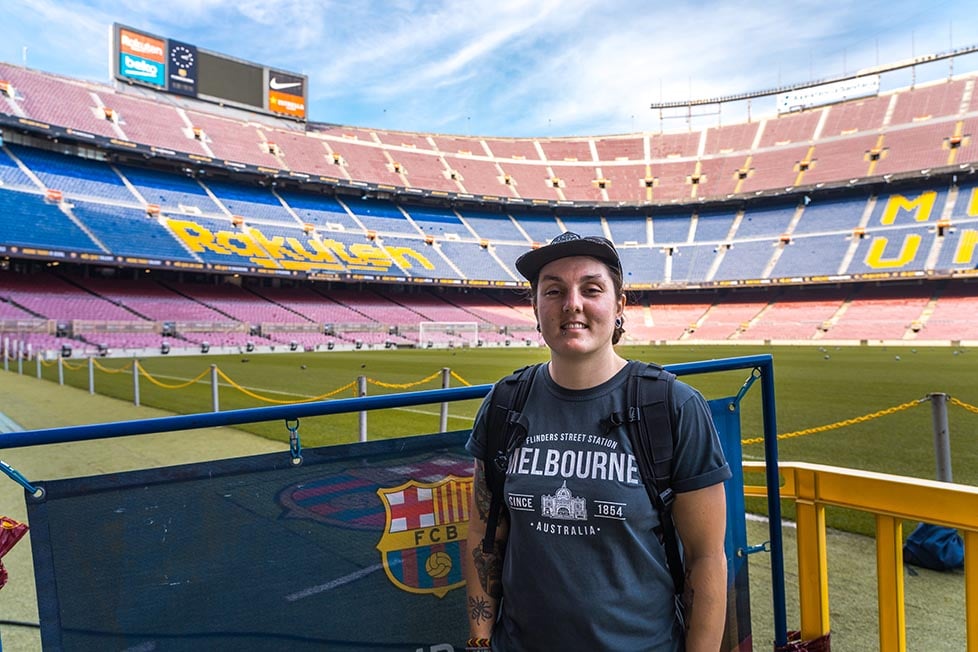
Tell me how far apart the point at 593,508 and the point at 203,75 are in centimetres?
5847

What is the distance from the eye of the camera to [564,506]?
5.27 feet

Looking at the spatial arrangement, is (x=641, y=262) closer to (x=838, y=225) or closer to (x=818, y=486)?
(x=838, y=225)

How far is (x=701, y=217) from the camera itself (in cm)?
5484

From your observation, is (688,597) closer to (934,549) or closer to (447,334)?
(934,549)

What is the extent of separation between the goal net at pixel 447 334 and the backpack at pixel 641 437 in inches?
1456

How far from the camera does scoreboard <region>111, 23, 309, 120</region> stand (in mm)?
45903

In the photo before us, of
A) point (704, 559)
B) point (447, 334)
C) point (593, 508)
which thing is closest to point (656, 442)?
point (593, 508)

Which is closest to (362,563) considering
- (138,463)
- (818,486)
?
(818,486)

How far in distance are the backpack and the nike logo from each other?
58.9m

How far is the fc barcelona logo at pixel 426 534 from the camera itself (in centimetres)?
213

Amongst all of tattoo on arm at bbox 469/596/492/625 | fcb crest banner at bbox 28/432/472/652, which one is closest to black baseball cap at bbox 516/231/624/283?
fcb crest banner at bbox 28/432/472/652

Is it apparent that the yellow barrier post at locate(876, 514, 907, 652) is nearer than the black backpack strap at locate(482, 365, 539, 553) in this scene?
No

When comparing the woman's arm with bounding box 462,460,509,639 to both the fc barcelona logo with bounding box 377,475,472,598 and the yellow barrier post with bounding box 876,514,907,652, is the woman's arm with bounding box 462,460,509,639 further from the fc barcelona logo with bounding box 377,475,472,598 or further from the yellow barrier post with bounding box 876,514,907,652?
the yellow barrier post with bounding box 876,514,907,652

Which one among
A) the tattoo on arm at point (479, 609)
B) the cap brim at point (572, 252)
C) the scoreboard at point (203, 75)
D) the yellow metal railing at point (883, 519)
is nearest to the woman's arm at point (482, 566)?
the tattoo on arm at point (479, 609)
